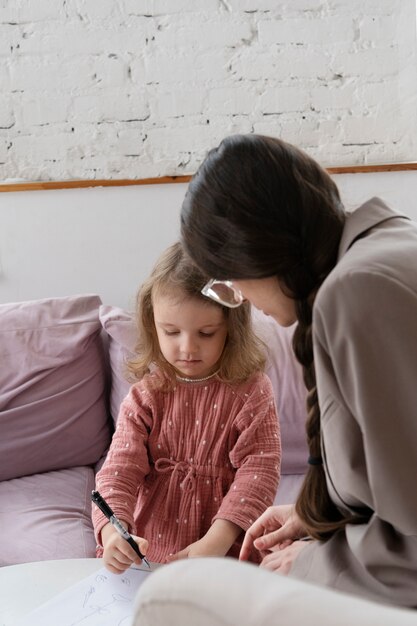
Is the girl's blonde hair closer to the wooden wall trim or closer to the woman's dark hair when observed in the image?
the woman's dark hair

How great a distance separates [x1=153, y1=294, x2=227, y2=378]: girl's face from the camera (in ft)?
4.94

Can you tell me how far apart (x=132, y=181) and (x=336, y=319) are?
1.75m

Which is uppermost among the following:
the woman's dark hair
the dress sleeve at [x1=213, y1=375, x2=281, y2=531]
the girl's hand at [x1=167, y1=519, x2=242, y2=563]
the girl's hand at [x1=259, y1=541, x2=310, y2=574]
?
the woman's dark hair

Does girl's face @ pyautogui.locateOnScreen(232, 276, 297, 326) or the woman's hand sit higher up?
girl's face @ pyautogui.locateOnScreen(232, 276, 297, 326)

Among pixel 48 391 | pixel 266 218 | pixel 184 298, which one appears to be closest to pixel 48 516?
pixel 48 391

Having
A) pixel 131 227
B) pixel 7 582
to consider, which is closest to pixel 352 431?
pixel 7 582

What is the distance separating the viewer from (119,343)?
223cm

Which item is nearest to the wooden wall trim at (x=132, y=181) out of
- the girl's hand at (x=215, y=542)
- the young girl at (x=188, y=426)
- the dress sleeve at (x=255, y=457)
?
the young girl at (x=188, y=426)

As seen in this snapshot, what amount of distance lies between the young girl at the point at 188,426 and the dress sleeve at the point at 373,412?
52 centimetres

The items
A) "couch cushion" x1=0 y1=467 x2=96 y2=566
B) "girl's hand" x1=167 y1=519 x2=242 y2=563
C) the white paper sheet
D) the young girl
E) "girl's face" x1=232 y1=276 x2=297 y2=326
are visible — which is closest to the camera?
"girl's face" x1=232 y1=276 x2=297 y2=326

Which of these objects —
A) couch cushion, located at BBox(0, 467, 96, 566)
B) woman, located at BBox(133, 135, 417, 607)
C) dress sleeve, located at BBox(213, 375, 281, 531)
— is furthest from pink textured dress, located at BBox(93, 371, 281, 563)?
woman, located at BBox(133, 135, 417, 607)

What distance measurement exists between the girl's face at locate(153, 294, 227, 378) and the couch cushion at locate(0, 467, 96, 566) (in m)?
0.55

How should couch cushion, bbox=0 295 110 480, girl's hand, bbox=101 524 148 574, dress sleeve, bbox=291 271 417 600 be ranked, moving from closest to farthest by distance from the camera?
dress sleeve, bbox=291 271 417 600, girl's hand, bbox=101 524 148 574, couch cushion, bbox=0 295 110 480

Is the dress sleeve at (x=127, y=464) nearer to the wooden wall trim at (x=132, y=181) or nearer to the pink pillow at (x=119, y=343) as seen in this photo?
the pink pillow at (x=119, y=343)
